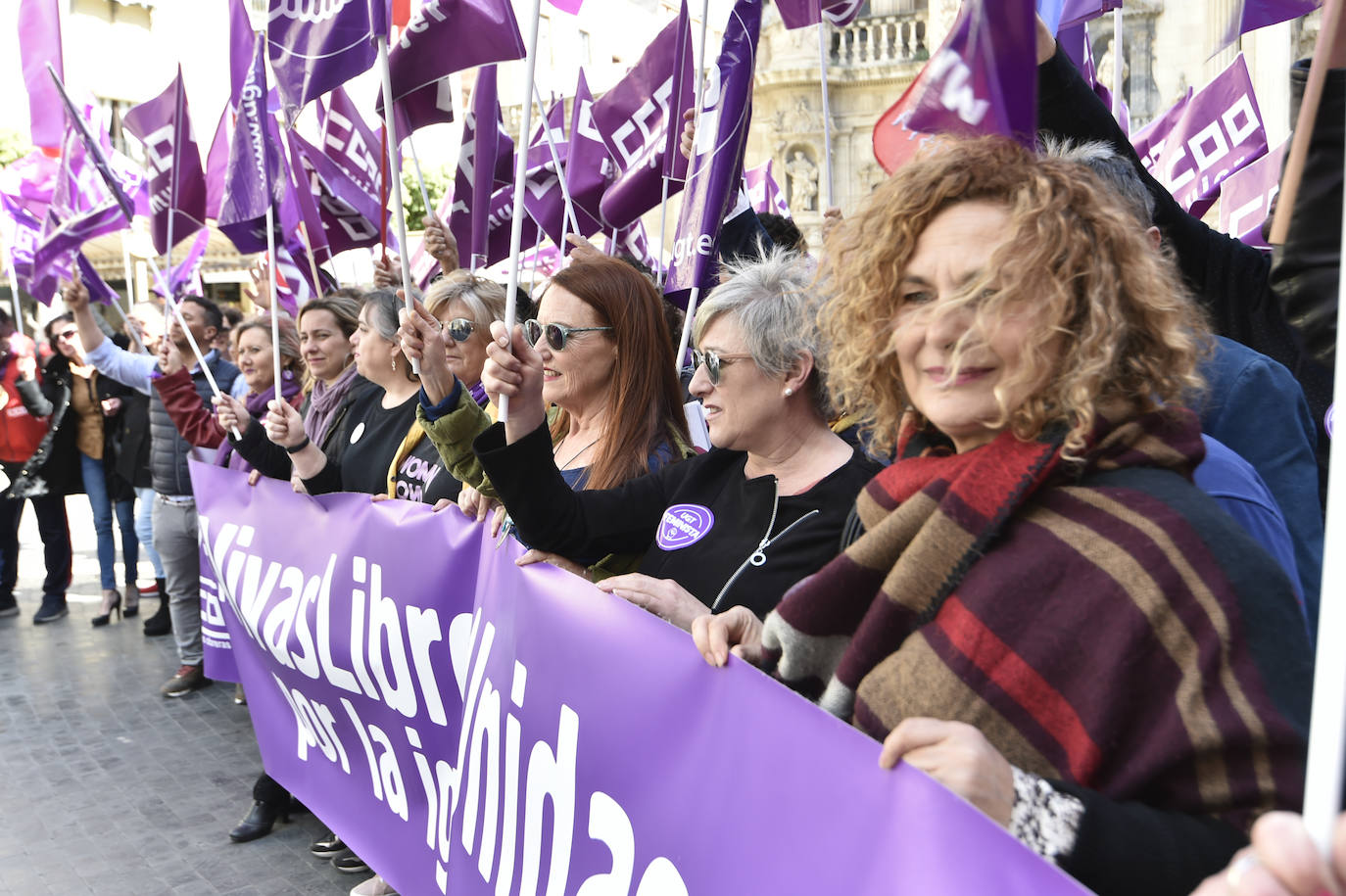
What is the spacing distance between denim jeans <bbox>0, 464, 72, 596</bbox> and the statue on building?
1668 centimetres

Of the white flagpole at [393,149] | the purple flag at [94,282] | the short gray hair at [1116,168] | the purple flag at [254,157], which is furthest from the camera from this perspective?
the purple flag at [94,282]

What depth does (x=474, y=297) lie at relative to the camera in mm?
4273

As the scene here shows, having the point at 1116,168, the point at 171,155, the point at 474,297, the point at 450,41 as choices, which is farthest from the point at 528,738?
the point at 171,155

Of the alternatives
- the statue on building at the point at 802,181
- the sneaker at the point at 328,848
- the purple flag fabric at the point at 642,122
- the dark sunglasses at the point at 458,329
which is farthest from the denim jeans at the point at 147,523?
the statue on building at the point at 802,181

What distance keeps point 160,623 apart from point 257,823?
3.98 m

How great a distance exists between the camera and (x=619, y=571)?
288cm

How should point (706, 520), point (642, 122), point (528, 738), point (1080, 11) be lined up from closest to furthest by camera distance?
point (528, 738), point (706, 520), point (1080, 11), point (642, 122)

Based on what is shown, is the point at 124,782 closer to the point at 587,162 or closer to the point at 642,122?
the point at 587,162

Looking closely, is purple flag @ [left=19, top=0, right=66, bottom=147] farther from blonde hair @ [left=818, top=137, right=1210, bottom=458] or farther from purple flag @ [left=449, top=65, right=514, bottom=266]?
blonde hair @ [left=818, top=137, right=1210, bottom=458]

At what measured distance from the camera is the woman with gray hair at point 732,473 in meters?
2.43

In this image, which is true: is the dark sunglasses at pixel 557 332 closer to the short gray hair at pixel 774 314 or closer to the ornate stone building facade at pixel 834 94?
the short gray hair at pixel 774 314

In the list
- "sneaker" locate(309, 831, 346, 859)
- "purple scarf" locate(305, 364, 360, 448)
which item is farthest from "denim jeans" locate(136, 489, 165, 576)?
"sneaker" locate(309, 831, 346, 859)

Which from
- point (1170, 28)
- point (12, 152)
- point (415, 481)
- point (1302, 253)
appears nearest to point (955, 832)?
point (1302, 253)

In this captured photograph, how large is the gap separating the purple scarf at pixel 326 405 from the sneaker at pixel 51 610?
4.70 meters
